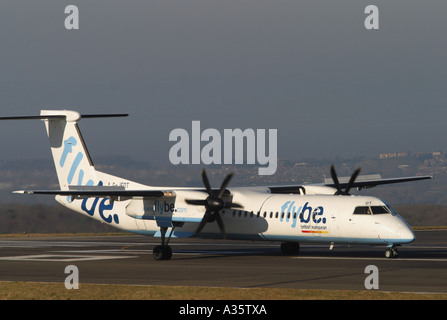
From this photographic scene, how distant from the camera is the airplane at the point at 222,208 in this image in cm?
2864

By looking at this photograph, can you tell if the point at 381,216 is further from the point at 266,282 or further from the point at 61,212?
the point at 61,212

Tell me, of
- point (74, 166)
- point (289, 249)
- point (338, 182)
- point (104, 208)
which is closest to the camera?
point (289, 249)

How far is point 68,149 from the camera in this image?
36531mm

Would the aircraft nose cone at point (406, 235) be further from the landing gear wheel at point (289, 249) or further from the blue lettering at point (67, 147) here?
the blue lettering at point (67, 147)

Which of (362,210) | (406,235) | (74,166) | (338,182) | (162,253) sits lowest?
(162,253)

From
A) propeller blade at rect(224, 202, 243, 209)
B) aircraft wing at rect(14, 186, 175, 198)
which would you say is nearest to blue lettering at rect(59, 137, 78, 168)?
aircraft wing at rect(14, 186, 175, 198)

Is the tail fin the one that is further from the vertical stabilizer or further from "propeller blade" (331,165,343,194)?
"propeller blade" (331,165,343,194)

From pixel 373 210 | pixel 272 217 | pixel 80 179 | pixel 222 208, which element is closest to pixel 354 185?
pixel 272 217

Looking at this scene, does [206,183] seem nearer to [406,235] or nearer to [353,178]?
[353,178]

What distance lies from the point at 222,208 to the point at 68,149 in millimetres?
10113

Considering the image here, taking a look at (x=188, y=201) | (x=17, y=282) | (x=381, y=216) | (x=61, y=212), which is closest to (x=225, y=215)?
(x=188, y=201)
